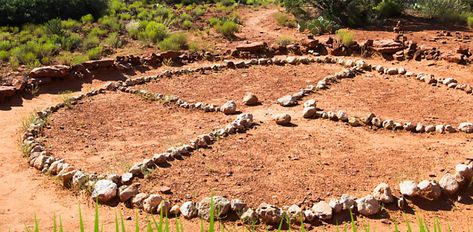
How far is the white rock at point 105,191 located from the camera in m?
6.76

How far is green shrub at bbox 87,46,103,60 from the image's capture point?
47.7 ft

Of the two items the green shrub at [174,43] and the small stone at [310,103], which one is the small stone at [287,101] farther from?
the green shrub at [174,43]

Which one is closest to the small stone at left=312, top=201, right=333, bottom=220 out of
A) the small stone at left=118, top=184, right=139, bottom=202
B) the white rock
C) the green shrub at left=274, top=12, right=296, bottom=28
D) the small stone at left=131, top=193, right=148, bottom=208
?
the small stone at left=131, top=193, right=148, bottom=208

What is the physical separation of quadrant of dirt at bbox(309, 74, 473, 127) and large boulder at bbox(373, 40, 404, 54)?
2.07m

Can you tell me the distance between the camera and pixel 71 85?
1239 centimetres

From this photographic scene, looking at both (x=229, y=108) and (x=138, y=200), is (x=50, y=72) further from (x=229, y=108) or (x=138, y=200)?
(x=138, y=200)

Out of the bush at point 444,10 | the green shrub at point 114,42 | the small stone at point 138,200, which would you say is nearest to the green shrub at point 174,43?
the green shrub at point 114,42

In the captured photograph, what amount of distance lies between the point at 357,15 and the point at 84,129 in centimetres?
1174

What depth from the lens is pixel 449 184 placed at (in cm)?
673

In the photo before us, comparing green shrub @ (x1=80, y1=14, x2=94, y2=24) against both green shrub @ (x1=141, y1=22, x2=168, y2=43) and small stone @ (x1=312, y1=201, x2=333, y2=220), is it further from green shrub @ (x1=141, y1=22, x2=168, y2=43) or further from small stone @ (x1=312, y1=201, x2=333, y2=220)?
small stone @ (x1=312, y1=201, x2=333, y2=220)

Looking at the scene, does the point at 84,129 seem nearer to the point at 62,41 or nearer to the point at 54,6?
the point at 62,41

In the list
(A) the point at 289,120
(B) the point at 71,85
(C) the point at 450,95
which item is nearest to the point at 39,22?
(B) the point at 71,85

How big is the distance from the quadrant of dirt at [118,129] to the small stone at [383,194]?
334 centimetres

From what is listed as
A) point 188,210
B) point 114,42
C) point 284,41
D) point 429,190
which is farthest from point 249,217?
point 114,42
